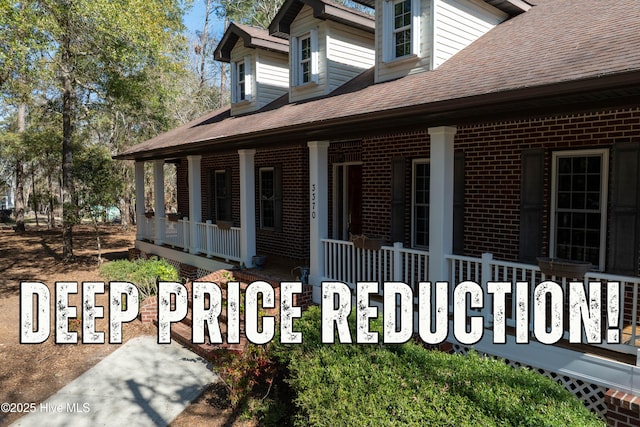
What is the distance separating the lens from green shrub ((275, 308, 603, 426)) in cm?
342

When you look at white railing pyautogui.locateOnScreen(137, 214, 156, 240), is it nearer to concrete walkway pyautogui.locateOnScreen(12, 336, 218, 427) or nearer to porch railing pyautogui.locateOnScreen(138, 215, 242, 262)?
porch railing pyautogui.locateOnScreen(138, 215, 242, 262)

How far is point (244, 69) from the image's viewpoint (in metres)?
12.1

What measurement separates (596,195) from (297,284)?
450cm

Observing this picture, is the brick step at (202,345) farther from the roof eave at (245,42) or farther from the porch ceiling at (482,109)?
the roof eave at (245,42)

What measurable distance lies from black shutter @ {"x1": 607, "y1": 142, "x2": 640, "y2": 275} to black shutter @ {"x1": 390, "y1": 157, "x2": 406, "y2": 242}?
3427 millimetres

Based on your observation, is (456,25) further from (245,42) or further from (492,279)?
(245,42)

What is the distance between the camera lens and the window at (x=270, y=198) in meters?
11.4

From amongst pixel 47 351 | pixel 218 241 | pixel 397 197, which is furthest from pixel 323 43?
pixel 47 351

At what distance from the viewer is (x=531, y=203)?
21.0ft

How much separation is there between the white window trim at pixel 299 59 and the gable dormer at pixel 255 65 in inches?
58.7

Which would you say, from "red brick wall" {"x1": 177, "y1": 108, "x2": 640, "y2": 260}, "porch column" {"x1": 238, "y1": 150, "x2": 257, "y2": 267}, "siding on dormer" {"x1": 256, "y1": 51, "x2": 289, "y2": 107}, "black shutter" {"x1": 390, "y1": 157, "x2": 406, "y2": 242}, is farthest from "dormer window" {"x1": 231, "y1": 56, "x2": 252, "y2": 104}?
"black shutter" {"x1": 390, "y1": 157, "x2": 406, "y2": 242}

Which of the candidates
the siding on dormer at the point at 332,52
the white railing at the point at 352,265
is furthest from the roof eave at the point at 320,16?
the white railing at the point at 352,265

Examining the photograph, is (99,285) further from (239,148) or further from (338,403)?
(338,403)

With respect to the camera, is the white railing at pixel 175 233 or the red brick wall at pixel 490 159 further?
the white railing at pixel 175 233
